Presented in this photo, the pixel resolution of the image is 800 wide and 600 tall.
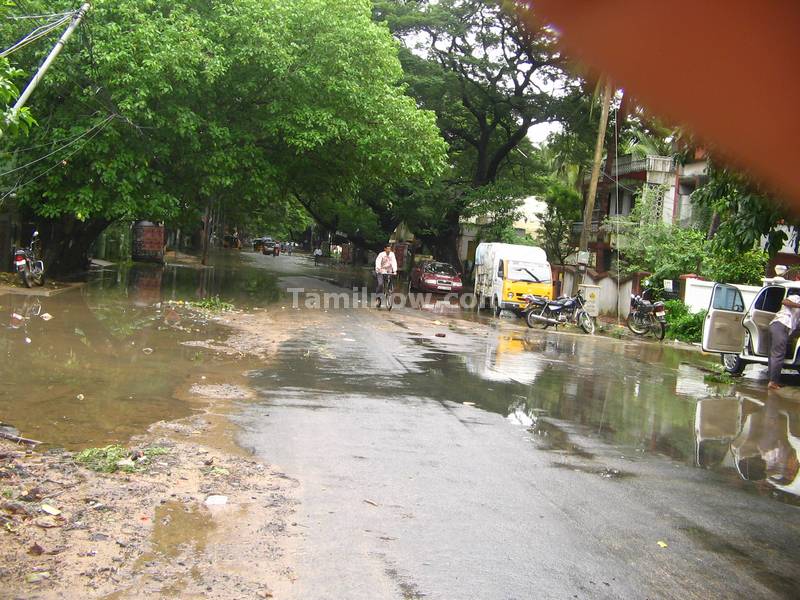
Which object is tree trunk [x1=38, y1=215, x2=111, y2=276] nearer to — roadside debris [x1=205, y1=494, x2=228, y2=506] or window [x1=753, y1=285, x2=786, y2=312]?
window [x1=753, y1=285, x2=786, y2=312]

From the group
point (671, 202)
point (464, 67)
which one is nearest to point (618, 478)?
point (671, 202)

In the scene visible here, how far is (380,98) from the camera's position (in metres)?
21.4

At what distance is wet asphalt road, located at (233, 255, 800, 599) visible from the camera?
4.35 m

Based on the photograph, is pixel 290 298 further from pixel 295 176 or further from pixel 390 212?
pixel 390 212

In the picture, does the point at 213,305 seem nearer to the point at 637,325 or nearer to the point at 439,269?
the point at 637,325

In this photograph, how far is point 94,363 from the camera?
9.98 m

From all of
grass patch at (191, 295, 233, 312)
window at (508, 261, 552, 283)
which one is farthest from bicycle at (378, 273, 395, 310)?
grass patch at (191, 295, 233, 312)

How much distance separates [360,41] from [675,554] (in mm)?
18173

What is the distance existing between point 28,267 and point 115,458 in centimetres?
1453

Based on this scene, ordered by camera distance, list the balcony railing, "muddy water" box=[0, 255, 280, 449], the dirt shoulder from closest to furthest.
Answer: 1. the dirt shoulder
2. "muddy water" box=[0, 255, 280, 449]
3. the balcony railing

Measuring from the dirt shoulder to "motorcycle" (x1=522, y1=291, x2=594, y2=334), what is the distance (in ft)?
51.2

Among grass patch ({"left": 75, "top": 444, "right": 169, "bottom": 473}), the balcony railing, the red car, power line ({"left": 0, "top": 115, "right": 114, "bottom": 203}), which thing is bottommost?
grass patch ({"left": 75, "top": 444, "right": 169, "bottom": 473})

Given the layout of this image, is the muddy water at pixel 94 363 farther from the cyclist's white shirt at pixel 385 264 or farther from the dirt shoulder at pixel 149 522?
the cyclist's white shirt at pixel 385 264

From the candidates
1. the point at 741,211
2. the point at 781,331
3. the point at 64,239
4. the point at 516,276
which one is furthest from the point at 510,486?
the point at 516,276
